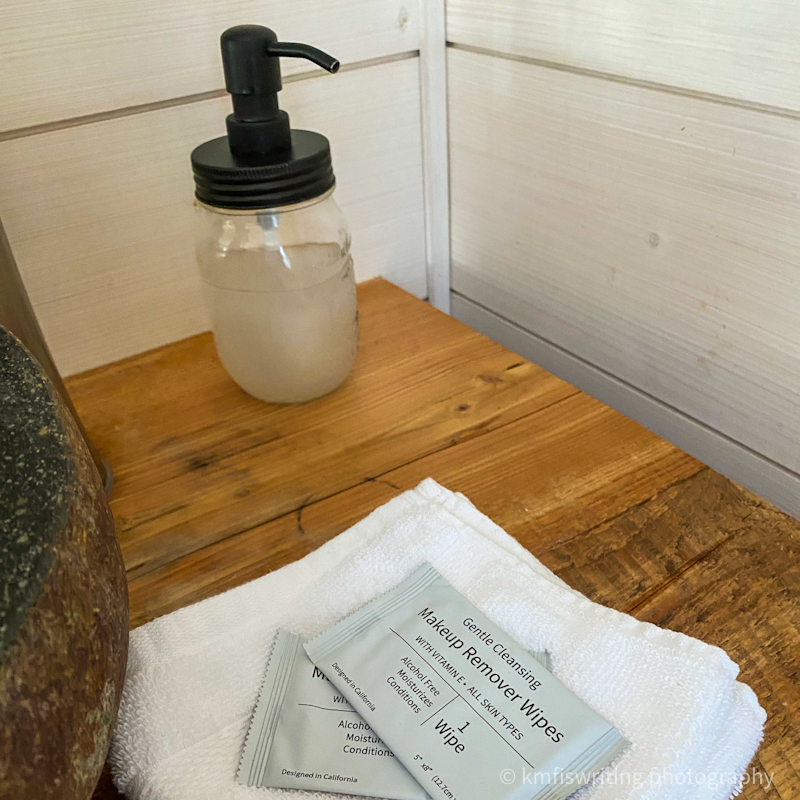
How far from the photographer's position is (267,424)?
1.87ft

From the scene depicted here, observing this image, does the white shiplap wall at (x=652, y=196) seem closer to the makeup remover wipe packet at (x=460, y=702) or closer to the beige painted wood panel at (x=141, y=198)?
the beige painted wood panel at (x=141, y=198)

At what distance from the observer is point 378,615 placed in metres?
0.38

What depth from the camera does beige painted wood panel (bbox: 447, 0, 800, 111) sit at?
17.2 inches

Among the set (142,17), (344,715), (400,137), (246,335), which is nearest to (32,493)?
(344,715)

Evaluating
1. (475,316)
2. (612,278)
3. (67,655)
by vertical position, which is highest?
(67,655)

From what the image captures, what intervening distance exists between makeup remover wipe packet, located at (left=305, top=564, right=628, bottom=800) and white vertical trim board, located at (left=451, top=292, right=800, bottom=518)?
0.30 metres

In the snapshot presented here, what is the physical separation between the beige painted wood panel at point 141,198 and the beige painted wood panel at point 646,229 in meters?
0.08

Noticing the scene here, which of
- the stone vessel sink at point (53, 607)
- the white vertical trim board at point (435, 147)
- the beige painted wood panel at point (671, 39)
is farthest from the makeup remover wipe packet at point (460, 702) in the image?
the white vertical trim board at point (435, 147)

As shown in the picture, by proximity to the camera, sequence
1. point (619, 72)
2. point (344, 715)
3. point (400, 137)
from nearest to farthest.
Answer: point (344, 715) → point (619, 72) → point (400, 137)

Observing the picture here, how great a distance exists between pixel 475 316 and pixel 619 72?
0.31 metres

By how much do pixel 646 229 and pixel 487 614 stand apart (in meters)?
0.33

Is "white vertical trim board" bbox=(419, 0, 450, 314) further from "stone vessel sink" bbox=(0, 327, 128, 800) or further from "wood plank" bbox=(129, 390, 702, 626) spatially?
"stone vessel sink" bbox=(0, 327, 128, 800)

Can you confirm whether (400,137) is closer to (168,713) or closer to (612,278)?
(612,278)

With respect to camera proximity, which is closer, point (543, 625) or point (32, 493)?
point (32, 493)
